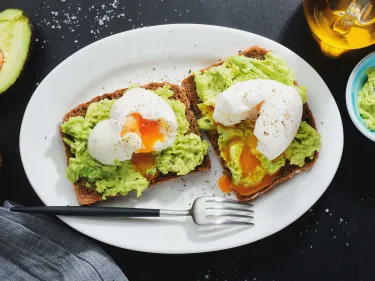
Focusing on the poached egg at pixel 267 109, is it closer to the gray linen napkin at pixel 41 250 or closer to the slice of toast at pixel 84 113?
the slice of toast at pixel 84 113

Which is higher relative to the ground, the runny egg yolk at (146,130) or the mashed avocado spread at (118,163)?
the runny egg yolk at (146,130)

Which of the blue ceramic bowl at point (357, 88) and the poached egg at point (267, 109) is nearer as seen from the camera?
the poached egg at point (267, 109)

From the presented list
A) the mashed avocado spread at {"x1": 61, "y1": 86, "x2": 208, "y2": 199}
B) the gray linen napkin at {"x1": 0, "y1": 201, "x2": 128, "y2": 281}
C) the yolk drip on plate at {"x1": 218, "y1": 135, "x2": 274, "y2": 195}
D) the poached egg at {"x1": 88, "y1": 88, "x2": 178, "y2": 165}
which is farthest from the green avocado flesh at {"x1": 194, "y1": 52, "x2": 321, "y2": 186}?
the gray linen napkin at {"x1": 0, "y1": 201, "x2": 128, "y2": 281}

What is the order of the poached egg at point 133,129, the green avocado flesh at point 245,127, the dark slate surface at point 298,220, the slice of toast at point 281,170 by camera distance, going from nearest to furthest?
the poached egg at point 133,129 < the green avocado flesh at point 245,127 < the slice of toast at point 281,170 < the dark slate surface at point 298,220

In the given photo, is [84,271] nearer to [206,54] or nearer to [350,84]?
[206,54]

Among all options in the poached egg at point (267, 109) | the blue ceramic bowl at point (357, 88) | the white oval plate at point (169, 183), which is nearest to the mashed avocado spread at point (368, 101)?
the blue ceramic bowl at point (357, 88)

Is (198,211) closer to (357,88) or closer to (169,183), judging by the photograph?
(169,183)
